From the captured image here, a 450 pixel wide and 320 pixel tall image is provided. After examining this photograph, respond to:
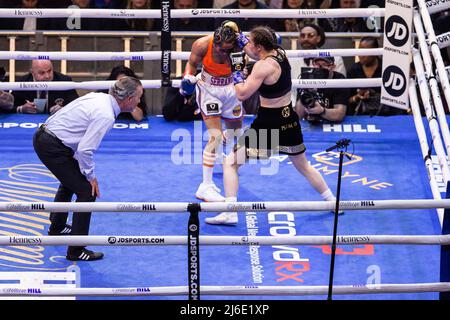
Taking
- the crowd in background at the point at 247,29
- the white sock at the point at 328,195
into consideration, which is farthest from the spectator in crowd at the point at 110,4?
the white sock at the point at 328,195

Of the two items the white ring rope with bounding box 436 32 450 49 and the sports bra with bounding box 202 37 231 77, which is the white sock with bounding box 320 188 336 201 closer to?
the sports bra with bounding box 202 37 231 77

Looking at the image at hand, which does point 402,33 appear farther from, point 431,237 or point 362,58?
point 431,237

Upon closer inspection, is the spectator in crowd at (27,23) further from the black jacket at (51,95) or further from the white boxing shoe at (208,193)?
the white boxing shoe at (208,193)

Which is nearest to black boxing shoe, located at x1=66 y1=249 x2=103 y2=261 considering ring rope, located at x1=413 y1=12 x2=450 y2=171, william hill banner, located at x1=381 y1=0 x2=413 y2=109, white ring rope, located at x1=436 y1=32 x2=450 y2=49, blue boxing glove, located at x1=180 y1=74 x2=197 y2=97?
blue boxing glove, located at x1=180 y1=74 x2=197 y2=97

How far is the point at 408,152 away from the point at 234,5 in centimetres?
272

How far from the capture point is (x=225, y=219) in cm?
770

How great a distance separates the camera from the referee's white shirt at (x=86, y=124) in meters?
6.85

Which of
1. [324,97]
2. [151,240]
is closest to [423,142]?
[324,97]

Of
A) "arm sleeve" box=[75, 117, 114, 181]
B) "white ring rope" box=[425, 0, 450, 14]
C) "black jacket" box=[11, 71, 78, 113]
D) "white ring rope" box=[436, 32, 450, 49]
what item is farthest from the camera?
"black jacket" box=[11, 71, 78, 113]

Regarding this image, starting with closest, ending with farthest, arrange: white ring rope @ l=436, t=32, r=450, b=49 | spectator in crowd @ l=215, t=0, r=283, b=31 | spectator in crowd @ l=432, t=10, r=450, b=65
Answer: white ring rope @ l=436, t=32, r=450, b=49 → spectator in crowd @ l=432, t=10, r=450, b=65 → spectator in crowd @ l=215, t=0, r=283, b=31

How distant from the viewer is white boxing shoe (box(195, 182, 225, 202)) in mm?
8094

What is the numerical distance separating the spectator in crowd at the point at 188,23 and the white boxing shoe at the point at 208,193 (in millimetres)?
2828

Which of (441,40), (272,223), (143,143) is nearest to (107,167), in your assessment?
(143,143)

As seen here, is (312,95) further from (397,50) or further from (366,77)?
(397,50)
